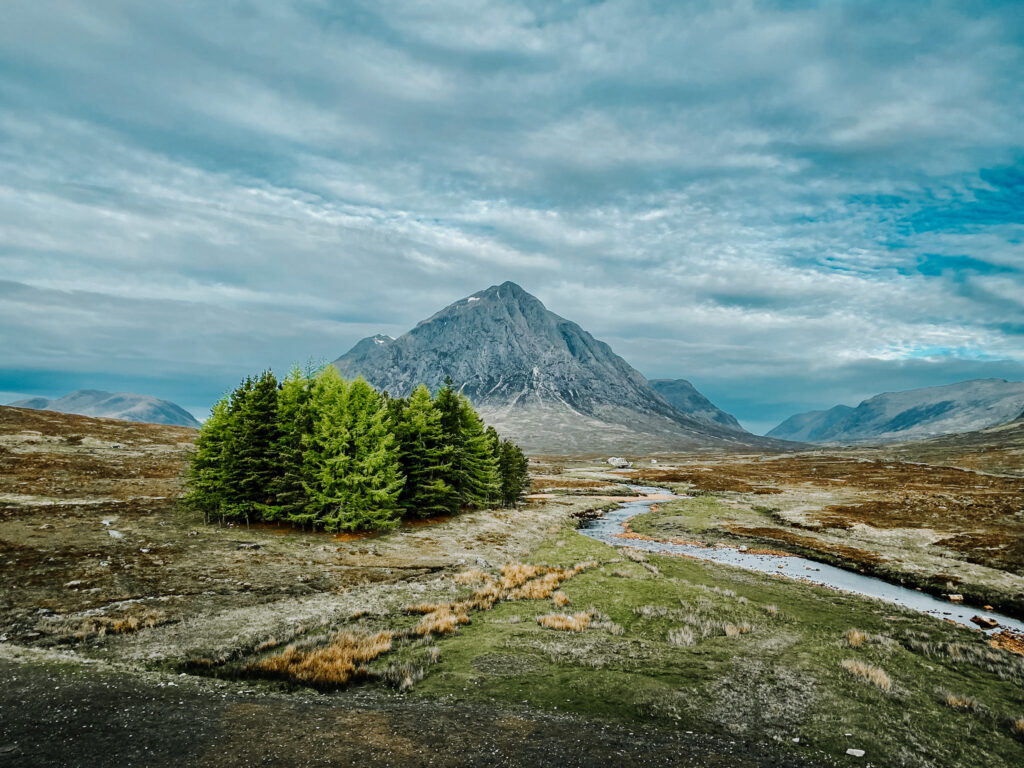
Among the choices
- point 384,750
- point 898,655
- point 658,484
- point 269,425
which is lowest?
point 658,484

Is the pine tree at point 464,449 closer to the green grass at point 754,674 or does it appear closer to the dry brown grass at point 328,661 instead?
the green grass at point 754,674

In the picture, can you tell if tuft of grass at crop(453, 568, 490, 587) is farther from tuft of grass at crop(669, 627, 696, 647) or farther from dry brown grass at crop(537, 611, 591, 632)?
tuft of grass at crop(669, 627, 696, 647)

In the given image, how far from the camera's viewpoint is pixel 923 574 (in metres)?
34.4

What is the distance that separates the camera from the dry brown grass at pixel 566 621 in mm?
21594

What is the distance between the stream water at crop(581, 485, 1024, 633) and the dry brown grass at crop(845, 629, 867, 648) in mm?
9092

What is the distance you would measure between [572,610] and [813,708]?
1182cm

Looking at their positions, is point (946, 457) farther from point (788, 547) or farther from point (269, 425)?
point (269, 425)

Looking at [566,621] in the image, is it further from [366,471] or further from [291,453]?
[291,453]

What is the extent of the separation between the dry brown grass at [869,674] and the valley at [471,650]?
0.33 ft

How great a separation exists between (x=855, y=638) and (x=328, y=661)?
68.9ft

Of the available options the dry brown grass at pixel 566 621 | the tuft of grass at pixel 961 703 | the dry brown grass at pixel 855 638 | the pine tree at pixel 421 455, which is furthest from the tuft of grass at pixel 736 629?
the pine tree at pixel 421 455

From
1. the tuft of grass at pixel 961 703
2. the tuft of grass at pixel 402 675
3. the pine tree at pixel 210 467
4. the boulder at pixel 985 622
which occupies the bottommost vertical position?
the boulder at pixel 985 622

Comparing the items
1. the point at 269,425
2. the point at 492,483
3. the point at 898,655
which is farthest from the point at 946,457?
the point at 269,425

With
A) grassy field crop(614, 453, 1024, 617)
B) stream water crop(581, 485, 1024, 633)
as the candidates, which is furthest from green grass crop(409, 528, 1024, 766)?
grassy field crop(614, 453, 1024, 617)
